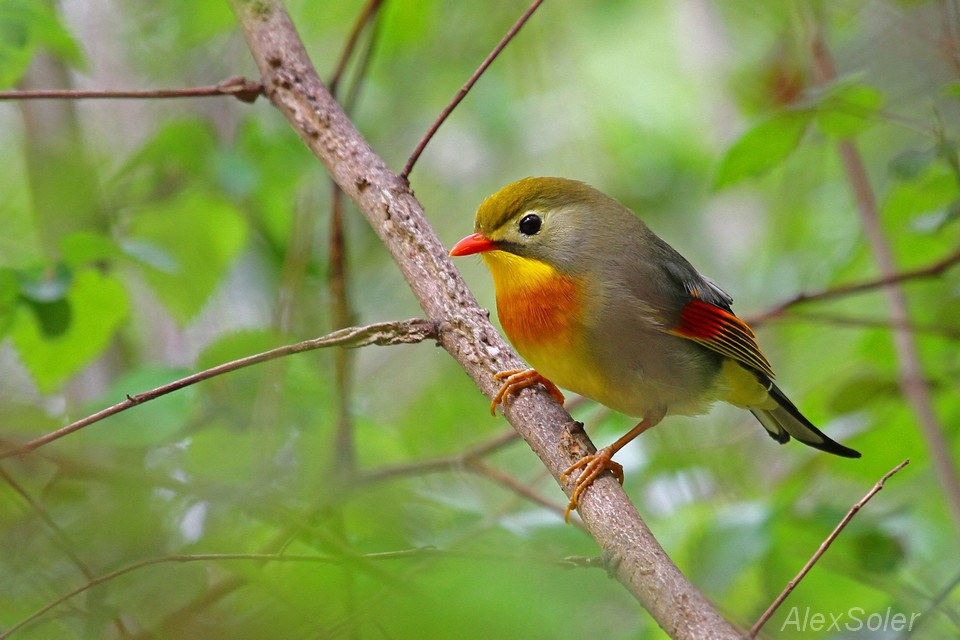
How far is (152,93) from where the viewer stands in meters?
2.39

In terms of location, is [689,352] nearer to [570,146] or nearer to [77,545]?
[77,545]

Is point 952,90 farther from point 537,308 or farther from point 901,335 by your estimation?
point 901,335

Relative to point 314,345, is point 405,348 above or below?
above

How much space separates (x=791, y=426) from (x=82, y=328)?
2690mm

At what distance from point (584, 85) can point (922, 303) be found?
3.49 meters

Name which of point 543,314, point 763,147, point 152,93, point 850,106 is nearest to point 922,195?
point 850,106

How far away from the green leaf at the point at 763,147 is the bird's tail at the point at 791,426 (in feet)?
2.68

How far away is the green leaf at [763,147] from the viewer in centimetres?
302

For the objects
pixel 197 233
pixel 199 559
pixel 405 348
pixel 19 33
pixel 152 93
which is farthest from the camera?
pixel 405 348

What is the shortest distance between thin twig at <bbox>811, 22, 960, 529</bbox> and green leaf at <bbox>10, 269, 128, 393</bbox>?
288 centimetres

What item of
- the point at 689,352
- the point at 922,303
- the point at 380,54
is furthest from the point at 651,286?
the point at 380,54

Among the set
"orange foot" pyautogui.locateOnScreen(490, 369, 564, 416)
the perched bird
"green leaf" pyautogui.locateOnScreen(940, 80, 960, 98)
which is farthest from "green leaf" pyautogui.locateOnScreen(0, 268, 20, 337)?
"green leaf" pyautogui.locateOnScreen(940, 80, 960, 98)

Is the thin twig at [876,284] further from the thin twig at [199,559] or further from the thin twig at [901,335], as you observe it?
the thin twig at [199,559]

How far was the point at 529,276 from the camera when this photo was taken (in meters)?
2.97
